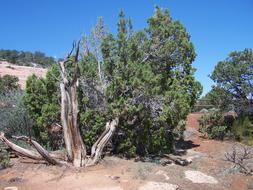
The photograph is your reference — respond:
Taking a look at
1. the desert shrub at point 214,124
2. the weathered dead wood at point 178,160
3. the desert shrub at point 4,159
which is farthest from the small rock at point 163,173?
the desert shrub at point 214,124

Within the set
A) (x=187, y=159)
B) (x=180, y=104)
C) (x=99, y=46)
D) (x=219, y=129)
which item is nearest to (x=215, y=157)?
(x=187, y=159)

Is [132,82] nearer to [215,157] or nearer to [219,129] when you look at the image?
[215,157]

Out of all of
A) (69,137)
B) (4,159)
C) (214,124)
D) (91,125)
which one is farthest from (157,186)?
(214,124)

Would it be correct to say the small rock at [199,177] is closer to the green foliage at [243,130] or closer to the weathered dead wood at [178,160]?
the weathered dead wood at [178,160]

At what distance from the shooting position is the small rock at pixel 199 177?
33.4ft

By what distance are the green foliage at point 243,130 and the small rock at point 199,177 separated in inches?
307

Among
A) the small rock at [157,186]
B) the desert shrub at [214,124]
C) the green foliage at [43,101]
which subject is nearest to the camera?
the small rock at [157,186]

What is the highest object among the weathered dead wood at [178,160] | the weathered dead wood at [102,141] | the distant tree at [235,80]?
the distant tree at [235,80]

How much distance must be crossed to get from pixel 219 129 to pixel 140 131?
22.4 ft

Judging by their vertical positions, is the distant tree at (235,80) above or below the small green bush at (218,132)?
above

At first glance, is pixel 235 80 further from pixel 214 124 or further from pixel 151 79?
pixel 151 79

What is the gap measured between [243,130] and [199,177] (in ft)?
27.9

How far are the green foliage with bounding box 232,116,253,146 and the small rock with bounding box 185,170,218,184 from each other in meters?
7.81

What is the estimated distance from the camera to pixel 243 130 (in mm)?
18031
